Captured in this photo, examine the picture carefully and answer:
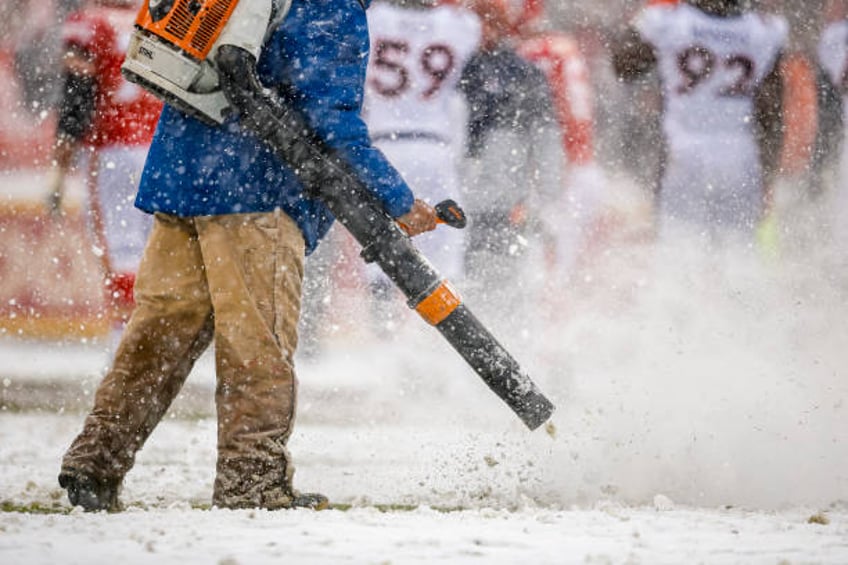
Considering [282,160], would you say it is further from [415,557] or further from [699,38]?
[699,38]

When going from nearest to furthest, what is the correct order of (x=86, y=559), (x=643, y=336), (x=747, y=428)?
(x=86, y=559) < (x=747, y=428) < (x=643, y=336)

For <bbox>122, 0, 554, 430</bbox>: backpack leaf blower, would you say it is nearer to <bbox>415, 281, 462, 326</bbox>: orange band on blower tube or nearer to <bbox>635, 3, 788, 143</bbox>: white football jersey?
<bbox>415, 281, 462, 326</bbox>: orange band on blower tube

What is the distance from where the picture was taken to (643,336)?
5.57 m

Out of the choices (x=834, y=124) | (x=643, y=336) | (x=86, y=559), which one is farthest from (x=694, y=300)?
(x=86, y=559)

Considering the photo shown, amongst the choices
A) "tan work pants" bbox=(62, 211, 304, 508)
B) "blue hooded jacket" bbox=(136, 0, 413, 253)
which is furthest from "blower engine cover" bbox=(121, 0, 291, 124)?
"tan work pants" bbox=(62, 211, 304, 508)

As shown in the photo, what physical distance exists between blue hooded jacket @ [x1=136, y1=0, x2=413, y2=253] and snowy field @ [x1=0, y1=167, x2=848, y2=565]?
0.83 meters

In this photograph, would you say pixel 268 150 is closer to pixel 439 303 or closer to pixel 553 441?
pixel 439 303

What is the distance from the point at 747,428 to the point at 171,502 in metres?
2.20

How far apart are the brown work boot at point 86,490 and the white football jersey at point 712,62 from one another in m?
4.20

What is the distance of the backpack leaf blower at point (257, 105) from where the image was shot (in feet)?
A: 9.38

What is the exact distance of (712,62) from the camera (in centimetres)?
635

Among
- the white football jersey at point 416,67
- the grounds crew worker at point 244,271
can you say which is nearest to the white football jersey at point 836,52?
the white football jersey at point 416,67

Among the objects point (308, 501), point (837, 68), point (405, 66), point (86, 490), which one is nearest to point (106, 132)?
point (405, 66)

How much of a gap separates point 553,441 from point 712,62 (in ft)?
9.71
